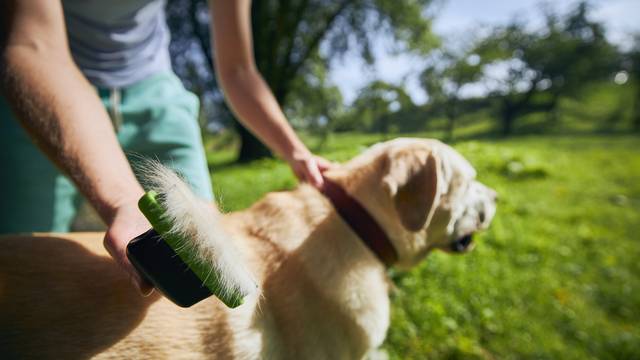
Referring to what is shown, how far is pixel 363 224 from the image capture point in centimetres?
206

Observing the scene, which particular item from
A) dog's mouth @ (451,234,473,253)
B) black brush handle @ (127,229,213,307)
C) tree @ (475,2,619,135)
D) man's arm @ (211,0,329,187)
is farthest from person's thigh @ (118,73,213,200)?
tree @ (475,2,619,135)

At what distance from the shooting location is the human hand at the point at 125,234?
1088 mm

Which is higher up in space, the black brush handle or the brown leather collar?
the black brush handle

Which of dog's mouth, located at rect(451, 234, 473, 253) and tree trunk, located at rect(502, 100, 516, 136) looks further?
tree trunk, located at rect(502, 100, 516, 136)

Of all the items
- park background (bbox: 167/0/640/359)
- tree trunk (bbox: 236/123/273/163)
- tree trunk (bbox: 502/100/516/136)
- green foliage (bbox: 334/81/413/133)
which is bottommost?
tree trunk (bbox: 502/100/516/136)

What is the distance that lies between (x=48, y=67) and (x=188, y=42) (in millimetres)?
19351

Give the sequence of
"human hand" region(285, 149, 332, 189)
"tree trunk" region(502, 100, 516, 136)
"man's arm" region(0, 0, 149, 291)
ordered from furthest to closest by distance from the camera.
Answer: "tree trunk" region(502, 100, 516, 136), "human hand" region(285, 149, 332, 189), "man's arm" region(0, 0, 149, 291)

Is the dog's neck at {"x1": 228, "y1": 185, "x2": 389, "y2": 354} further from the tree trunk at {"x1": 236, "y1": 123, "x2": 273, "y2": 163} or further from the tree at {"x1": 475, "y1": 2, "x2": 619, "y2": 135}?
the tree at {"x1": 475, "y1": 2, "x2": 619, "y2": 135}

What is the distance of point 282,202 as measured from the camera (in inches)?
81.3

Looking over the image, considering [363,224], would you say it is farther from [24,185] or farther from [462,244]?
[24,185]

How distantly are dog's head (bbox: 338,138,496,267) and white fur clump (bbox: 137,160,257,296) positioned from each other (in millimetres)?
1165

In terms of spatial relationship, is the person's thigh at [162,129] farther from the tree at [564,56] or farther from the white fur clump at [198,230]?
the tree at [564,56]

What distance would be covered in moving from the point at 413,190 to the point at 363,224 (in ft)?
1.09

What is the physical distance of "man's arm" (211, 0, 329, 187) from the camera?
227 cm
